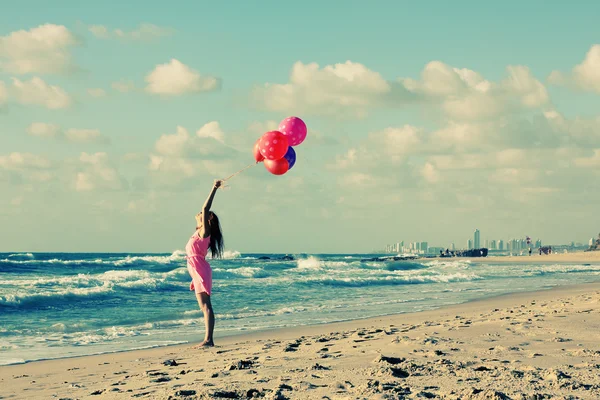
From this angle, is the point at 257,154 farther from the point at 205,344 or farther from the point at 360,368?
the point at 360,368

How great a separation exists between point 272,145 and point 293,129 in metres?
0.70

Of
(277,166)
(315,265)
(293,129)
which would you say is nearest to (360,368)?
(277,166)

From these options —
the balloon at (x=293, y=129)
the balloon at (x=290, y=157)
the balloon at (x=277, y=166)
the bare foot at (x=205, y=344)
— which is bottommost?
the bare foot at (x=205, y=344)

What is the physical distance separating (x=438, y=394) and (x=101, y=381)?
11.2 feet

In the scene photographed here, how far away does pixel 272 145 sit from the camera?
8867 mm

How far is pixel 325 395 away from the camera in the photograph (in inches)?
183

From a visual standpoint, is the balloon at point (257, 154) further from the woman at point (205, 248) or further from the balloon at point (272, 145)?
the woman at point (205, 248)

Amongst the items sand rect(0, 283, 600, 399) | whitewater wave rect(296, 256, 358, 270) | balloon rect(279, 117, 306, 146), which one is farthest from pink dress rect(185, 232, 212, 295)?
whitewater wave rect(296, 256, 358, 270)

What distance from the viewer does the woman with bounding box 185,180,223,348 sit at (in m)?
7.91

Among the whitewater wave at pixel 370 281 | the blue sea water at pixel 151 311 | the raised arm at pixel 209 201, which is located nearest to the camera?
the raised arm at pixel 209 201

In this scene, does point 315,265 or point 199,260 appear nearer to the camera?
point 199,260

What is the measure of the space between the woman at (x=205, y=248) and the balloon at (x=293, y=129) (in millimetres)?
1946

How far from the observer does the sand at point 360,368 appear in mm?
4766

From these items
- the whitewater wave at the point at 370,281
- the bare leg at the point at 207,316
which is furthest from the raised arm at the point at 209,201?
the whitewater wave at the point at 370,281
